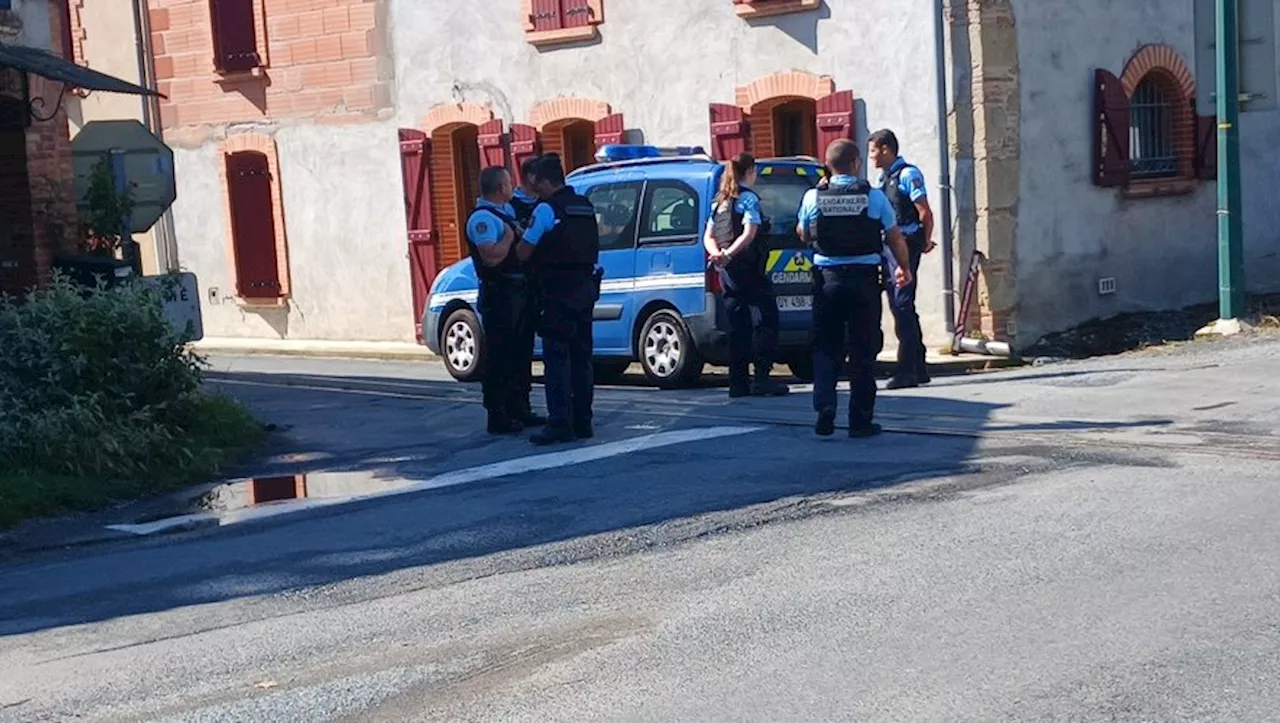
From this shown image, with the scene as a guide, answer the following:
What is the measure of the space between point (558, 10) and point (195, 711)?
1473 cm

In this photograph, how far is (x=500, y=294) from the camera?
457 inches

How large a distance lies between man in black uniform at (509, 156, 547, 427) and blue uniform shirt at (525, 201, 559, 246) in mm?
218

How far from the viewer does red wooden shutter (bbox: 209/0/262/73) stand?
907 inches

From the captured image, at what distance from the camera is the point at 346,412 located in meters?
14.0

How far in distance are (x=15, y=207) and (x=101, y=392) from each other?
3.37 metres

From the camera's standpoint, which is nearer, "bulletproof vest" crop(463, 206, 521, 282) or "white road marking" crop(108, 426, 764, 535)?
"white road marking" crop(108, 426, 764, 535)

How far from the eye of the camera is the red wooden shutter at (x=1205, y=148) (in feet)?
61.2

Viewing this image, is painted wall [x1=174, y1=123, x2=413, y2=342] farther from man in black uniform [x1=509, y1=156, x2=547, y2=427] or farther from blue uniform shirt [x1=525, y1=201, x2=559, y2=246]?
blue uniform shirt [x1=525, y1=201, x2=559, y2=246]

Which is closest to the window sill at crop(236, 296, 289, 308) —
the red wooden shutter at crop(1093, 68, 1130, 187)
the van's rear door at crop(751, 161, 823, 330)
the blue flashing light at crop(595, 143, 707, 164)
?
the blue flashing light at crop(595, 143, 707, 164)

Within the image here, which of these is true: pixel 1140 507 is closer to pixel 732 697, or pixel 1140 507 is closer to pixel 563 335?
pixel 732 697

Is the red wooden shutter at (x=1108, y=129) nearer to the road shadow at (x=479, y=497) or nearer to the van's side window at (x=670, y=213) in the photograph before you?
the van's side window at (x=670, y=213)

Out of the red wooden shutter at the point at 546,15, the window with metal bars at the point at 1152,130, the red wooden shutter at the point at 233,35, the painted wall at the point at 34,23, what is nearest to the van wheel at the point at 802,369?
the window with metal bars at the point at 1152,130

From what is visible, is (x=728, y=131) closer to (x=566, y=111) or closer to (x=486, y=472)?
(x=566, y=111)

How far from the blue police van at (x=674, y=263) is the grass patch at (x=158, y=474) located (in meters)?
2.90
